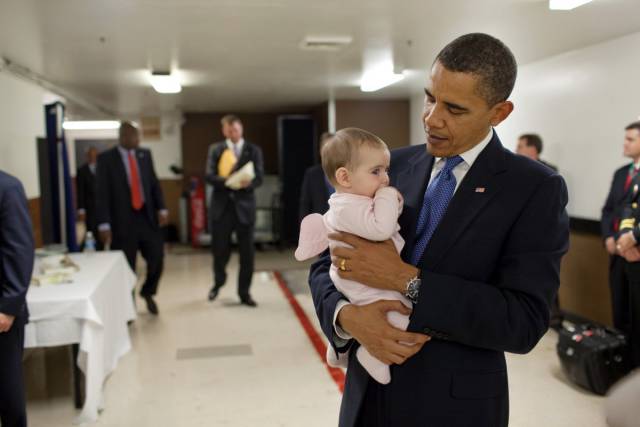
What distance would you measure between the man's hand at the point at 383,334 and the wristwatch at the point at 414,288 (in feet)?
0.20

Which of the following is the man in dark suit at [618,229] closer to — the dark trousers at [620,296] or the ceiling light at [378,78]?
the dark trousers at [620,296]

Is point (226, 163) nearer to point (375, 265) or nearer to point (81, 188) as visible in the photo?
point (81, 188)

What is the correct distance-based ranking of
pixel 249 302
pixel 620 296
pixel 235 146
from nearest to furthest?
pixel 620 296
pixel 235 146
pixel 249 302

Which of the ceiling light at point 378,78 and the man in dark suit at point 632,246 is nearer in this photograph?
the man in dark suit at point 632,246

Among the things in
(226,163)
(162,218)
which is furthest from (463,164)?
(226,163)

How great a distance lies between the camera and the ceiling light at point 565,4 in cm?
386

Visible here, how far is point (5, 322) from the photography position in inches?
→ 96.2

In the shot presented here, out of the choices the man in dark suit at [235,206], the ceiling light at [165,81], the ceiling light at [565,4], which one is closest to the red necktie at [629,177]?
the ceiling light at [565,4]

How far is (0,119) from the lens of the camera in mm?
6082

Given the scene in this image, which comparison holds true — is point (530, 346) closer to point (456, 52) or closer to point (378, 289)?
point (378, 289)

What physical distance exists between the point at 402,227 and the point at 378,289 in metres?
0.18

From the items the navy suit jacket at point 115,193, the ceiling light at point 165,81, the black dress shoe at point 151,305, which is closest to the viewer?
the navy suit jacket at point 115,193

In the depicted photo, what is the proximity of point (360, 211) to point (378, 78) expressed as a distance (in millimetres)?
6958

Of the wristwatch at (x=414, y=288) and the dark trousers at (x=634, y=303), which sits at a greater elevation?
the wristwatch at (x=414, y=288)
